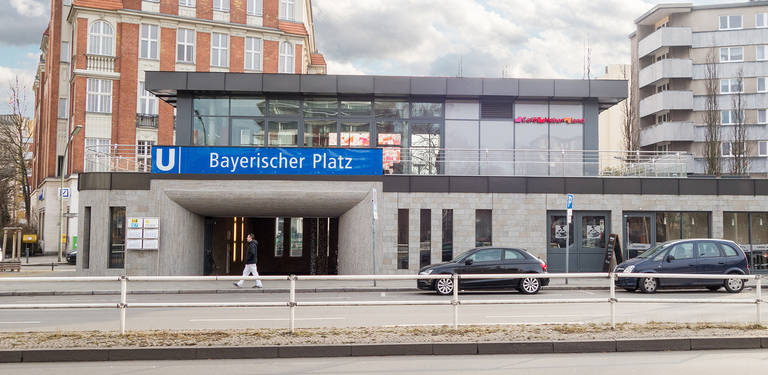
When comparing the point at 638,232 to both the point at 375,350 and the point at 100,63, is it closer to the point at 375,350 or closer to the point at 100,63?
the point at 375,350

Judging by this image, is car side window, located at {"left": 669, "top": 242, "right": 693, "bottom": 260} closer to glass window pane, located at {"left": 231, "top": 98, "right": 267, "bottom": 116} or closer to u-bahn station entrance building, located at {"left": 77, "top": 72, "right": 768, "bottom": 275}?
u-bahn station entrance building, located at {"left": 77, "top": 72, "right": 768, "bottom": 275}

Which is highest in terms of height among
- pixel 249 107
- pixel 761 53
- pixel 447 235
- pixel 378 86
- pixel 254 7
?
pixel 254 7

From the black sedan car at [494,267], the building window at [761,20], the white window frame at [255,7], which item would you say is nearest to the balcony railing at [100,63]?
the white window frame at [255,7]

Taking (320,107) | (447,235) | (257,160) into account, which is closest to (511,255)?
(447,235)

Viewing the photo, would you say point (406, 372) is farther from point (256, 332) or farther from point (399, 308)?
point (399, 308)

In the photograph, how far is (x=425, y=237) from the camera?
25391mm


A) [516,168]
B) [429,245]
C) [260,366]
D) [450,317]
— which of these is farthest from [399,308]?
[516,168]

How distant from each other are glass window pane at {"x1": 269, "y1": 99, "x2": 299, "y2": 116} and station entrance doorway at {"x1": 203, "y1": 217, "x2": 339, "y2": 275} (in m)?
6.32

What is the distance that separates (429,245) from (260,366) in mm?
Answer: 17171

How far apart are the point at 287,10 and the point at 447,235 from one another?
34375 mm

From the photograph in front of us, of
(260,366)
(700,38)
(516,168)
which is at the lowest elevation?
(260,366)

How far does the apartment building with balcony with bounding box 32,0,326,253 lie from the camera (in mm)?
47688

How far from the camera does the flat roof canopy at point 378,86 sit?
2612 cm

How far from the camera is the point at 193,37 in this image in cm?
5009
